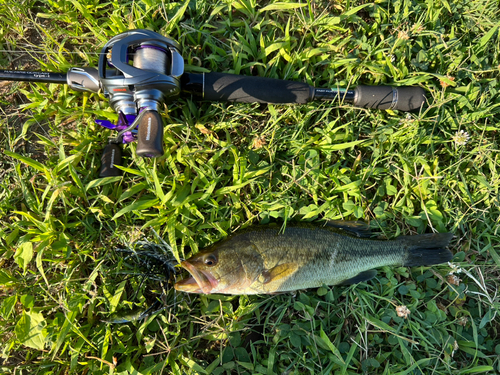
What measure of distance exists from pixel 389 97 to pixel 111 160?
2.80m

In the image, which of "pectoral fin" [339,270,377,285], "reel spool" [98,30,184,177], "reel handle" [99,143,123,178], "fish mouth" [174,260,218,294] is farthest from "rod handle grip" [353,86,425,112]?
"reel handle" [99,143,123,178]

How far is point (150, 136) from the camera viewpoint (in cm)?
216

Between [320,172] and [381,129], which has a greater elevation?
[381,129]

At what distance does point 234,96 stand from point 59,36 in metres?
2.05

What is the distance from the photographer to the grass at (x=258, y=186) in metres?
2.74

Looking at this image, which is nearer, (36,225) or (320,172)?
(36,225)

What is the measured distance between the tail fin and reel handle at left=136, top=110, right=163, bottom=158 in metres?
2.48

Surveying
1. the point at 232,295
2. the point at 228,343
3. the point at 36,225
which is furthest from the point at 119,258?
the point at 228,343

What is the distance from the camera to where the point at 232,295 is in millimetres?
2873

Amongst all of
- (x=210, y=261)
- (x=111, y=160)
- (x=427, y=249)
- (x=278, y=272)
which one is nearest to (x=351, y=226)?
(x=427, y=249)

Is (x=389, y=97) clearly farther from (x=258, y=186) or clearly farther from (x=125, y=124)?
(x=125, y=124)

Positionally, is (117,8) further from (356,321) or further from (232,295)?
(356,321)

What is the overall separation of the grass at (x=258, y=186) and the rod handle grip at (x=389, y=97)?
0.14m

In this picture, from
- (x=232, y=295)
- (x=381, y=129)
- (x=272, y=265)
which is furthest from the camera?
(x=381, y=129)
